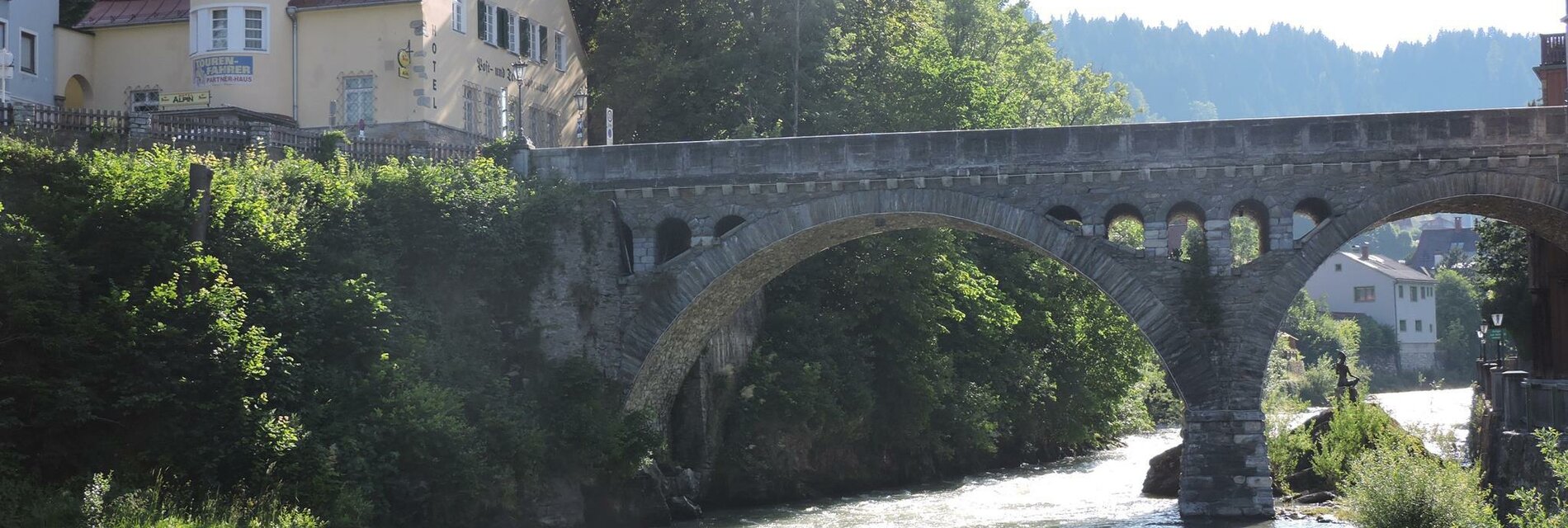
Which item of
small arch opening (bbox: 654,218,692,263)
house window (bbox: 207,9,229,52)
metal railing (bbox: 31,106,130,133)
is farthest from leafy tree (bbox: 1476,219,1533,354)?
metal railing (bbox: 31,106,130,133)

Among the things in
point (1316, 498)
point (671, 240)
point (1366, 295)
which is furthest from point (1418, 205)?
point (1366, 295)

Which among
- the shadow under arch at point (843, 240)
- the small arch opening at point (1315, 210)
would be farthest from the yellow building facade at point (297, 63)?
the small arch opening at point (1315, 210)

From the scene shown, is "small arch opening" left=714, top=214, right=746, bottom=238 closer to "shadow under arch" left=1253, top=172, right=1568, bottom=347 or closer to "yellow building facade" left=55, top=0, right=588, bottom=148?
"yellow building facade" left=55, top=0, right=588, bottom=148

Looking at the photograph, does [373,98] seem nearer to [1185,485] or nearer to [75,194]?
[75,194]

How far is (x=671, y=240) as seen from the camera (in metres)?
36.2

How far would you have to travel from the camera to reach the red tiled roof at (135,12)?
40.0 metres

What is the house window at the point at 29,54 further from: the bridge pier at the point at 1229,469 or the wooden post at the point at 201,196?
the bridge pier at the point at 1229,469

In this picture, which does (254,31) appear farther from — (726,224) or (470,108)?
(726,224)

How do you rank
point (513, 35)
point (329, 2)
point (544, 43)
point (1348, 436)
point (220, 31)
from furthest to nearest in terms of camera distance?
1. point (544, 43)
2. point (513, 35)
3. point (329, 2)
4. point (220, 31)
5. point (1348, 436)

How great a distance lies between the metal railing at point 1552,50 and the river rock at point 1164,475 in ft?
51.0

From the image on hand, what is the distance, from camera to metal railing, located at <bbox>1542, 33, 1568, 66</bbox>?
144 ft

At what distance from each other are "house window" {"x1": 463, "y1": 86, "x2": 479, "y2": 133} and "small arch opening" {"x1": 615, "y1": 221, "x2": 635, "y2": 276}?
24.6 ft

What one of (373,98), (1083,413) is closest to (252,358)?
(373,98)

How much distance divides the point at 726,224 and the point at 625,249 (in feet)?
7.12
